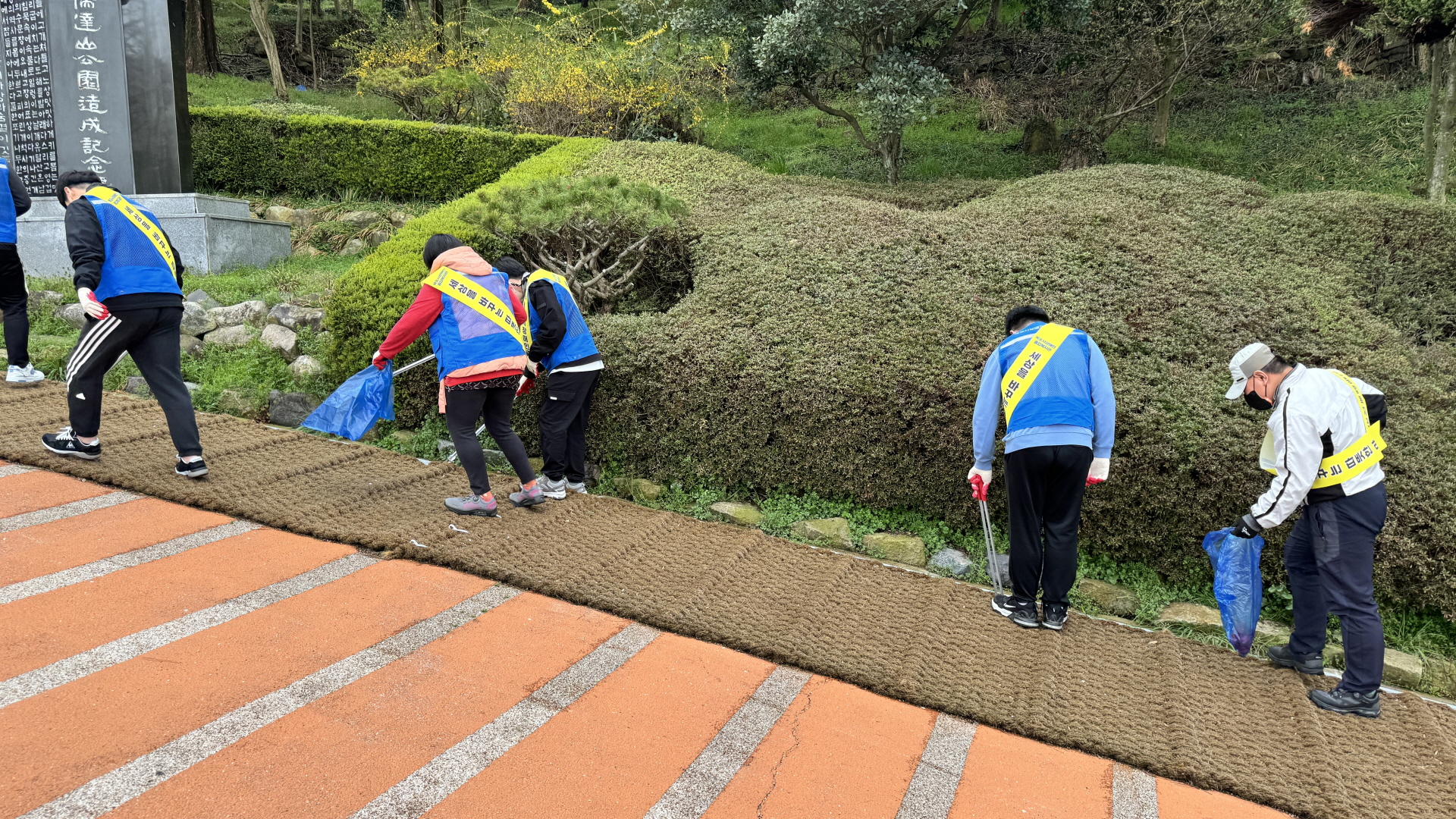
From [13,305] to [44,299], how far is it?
1.65 m

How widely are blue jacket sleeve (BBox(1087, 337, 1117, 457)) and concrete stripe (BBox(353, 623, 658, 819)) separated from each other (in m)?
2.33

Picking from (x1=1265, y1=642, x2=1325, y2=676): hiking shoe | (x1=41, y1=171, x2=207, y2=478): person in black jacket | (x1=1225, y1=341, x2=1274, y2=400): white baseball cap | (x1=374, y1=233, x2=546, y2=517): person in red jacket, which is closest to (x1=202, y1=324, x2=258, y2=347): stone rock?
A: (x1=41, y1=171, x2=207, y2=478): person in black jacket

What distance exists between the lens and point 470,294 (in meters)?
4.53

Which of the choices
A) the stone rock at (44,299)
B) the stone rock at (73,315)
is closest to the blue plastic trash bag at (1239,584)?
the stone rock at (73,315)

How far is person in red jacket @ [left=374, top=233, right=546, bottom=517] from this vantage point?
455 cm

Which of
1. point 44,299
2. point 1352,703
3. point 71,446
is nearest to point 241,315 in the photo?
point 44,299

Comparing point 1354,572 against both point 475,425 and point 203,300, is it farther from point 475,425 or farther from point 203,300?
point 203,300

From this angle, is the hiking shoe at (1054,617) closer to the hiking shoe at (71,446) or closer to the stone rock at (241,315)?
the hiking shoe at (71,446)

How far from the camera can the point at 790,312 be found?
5707 millimetres

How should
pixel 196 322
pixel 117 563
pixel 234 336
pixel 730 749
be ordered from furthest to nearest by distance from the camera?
1. pixel 196 322
2. pixel 234 336
3. pixel 117 563
4. pixel 730 749

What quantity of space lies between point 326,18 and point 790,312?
24.5m

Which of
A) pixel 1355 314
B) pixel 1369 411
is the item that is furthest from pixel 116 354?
pixel 1355 314

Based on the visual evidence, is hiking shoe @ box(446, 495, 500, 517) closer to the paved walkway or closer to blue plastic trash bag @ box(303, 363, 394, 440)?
blue plastic trash bag @ box(303, 363, 394, 440)

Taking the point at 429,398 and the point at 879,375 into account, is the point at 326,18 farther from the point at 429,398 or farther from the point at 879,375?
the point at 879,375
